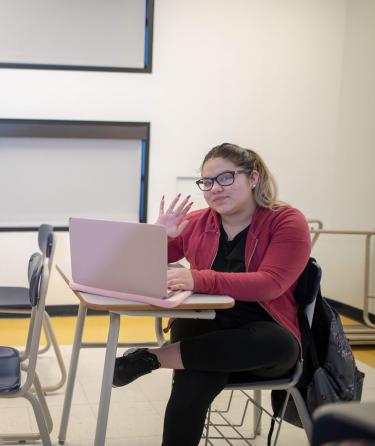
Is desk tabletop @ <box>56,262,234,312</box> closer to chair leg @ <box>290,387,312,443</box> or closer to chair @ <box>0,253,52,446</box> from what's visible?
chair @ <box>0,253,52,446</box>

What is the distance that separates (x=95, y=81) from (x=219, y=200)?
254cm

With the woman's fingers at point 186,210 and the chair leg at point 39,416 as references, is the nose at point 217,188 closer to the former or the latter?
the woman's fingers at point 186,210

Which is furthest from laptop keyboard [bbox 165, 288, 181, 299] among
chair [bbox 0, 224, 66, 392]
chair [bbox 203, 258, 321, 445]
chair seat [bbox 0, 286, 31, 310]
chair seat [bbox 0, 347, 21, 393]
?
chair seat [bbox 0, 286, 31, 310]

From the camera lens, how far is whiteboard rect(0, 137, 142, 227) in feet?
14.0

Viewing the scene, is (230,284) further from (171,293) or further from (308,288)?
(308,288)

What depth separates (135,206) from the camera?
14.8 feet

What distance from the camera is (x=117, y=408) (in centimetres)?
275

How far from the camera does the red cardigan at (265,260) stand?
1.86m

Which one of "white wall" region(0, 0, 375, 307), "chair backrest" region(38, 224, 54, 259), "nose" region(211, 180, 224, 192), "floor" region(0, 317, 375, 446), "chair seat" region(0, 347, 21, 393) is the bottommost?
"floor" region(0, 317, 375, 446)

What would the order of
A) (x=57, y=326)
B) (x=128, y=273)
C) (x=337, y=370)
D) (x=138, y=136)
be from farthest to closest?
(x=138, y=136) → (x=57, y=326) → (x=337, y=370) → (x=128, y=273)

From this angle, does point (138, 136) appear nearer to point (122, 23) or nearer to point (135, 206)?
point (135, 206)

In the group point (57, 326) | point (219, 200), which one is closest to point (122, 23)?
point (57, 326)

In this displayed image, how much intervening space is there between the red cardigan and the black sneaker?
0.86ft

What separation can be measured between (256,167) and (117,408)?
1309mm
